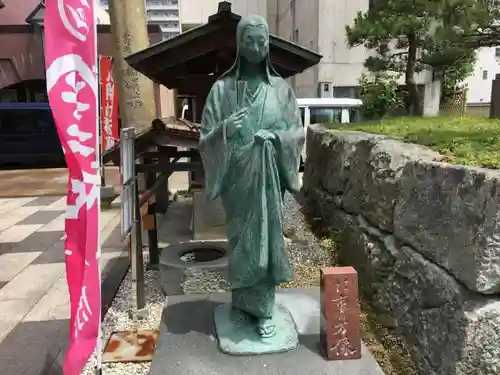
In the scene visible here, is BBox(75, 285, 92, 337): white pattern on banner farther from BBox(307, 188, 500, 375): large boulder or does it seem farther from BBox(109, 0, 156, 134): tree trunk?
BBox(109, 0, 156, 134): tree trunk

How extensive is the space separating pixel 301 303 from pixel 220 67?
408cm

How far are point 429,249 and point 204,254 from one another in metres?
3.09

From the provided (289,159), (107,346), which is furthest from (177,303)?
(289,159)

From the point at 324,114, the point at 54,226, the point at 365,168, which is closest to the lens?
the point at 365,168

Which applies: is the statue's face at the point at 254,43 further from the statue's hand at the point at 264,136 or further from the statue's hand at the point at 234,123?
the statue's hand at the point at 264,136

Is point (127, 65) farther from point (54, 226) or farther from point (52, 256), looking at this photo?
point (54, 226)

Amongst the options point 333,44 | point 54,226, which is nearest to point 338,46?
point 333,44

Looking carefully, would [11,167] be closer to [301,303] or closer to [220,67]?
[220,67]

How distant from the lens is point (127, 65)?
24.0ft

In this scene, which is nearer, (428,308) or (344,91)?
(428,308)

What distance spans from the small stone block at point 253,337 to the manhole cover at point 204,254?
7.53ft

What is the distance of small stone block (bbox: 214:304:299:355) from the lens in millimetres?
3041

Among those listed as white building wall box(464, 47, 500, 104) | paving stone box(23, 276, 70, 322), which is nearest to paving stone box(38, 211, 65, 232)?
paving stone box(23, 276, 70, 322)

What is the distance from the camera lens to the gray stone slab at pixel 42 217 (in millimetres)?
8750
